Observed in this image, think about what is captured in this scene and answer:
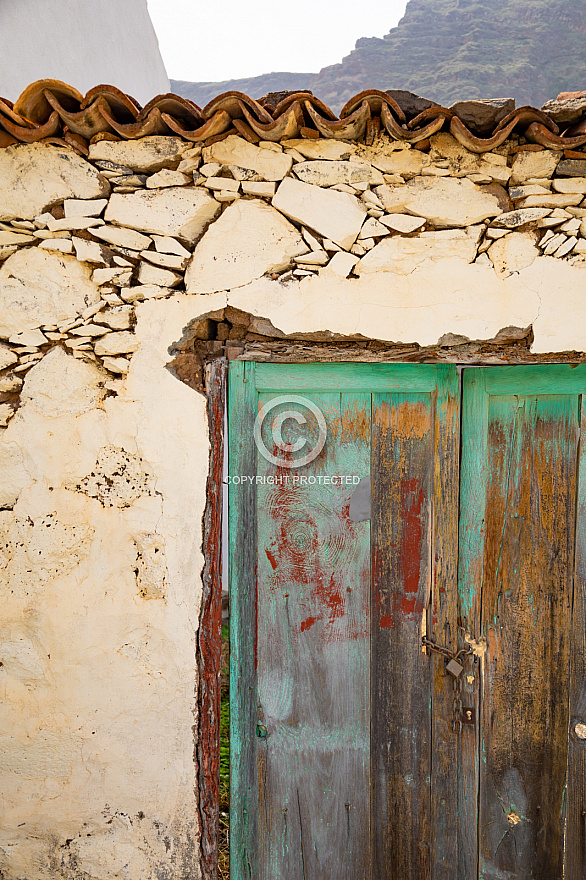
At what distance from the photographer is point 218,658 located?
1.77 metres

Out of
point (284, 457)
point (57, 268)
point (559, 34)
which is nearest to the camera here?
point (57, 268)

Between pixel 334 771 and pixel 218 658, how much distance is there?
2.18ft

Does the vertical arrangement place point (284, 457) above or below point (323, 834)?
above

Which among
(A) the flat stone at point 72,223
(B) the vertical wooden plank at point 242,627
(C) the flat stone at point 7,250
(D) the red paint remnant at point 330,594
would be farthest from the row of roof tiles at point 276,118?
(D) the red paint remnant at point 330,594

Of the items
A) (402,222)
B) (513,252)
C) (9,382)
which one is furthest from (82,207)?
(513,252)

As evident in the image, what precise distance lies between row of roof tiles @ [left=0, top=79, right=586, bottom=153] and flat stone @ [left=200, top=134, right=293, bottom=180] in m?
0.03

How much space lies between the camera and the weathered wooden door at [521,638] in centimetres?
187

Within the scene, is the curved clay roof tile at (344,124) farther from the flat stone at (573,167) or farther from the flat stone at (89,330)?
the flat stone at (89,330)

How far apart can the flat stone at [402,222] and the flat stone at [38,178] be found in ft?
3.36

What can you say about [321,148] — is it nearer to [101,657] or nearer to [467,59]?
[101,657]

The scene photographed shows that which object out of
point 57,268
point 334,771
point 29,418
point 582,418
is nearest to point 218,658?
point 334,771

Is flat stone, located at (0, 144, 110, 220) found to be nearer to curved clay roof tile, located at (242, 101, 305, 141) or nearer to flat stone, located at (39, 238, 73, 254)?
flat stone, located at (39, 238, 73, 254)

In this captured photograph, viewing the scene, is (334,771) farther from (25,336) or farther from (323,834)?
(25,336)

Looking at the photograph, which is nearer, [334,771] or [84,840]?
[84,840]
